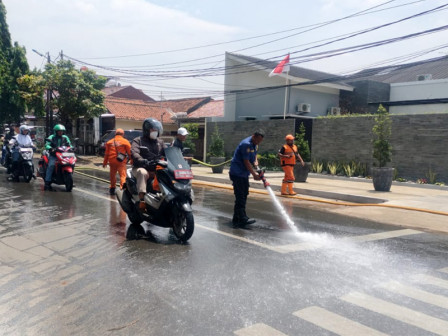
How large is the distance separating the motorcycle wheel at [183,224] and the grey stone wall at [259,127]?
14.5 meters

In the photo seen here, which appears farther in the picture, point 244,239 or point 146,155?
point 146,155

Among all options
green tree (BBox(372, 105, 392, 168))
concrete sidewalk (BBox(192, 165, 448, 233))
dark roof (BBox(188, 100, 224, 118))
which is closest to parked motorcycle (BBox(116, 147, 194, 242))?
concrete sidewalk (BBox(192, 165, 448, 233))

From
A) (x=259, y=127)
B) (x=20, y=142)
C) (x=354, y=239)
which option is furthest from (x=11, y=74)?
(x=354, y=239)

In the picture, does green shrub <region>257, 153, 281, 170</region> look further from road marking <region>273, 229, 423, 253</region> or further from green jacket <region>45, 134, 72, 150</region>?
road marking <region>273, 229, 423, 253</region>

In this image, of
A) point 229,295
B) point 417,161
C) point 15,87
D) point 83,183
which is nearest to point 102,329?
point 229,295

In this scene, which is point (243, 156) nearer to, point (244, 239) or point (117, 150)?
point (244, 239)

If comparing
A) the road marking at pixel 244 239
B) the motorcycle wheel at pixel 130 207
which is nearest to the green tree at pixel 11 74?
the motorcycle wheel at pixel 130 207

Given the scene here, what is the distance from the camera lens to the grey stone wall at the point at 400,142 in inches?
575

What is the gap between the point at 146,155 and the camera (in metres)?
6.59

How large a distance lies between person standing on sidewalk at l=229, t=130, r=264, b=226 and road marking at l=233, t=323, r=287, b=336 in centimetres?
402

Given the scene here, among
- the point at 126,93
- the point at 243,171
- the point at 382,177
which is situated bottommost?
the point at 382,177

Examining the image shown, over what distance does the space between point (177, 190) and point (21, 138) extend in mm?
8624

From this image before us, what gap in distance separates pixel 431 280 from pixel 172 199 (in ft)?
11.1

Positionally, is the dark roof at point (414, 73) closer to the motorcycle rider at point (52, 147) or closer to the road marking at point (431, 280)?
the motorcycle rider at point (52, 147)
